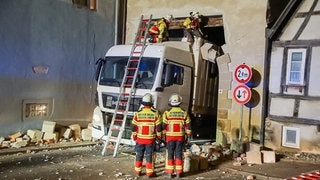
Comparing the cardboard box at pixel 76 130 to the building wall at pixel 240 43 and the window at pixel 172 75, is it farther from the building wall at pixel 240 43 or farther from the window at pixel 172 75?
the building wall at pixel 240 43

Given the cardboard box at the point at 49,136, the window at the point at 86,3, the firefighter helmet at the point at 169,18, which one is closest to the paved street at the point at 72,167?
the cardboard box at the point at 49,136

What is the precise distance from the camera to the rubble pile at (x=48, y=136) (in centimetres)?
1084

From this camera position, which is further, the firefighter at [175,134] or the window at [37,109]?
the window at [37,109]

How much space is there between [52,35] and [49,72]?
1.13m

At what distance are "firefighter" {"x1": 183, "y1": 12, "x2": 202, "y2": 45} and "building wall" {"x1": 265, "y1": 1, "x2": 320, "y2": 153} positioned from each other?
92.3 inches

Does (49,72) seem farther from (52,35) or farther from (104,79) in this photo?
(104,79)

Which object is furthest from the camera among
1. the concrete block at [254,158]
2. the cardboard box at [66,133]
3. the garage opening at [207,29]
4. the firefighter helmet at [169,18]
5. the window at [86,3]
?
the firefighter helmet at [169,18]

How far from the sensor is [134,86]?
10172 mm

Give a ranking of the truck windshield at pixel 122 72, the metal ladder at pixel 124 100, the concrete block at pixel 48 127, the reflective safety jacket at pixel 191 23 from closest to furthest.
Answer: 1. the metal ladder at pixel 124 100
2. the truck windshield at pixel 122 72
3. the concrete block at pixel 48 127
4. the reflective safety jacket at pixel 191 23

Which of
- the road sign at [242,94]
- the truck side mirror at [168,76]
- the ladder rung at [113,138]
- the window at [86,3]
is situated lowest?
the ladder rung at [113,138]

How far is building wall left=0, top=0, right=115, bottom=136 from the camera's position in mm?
11000

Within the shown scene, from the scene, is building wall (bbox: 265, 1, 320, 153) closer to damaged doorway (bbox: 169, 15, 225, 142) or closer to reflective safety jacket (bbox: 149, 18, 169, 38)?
damaged doorway (bbox: 169, 15, 225, 142)

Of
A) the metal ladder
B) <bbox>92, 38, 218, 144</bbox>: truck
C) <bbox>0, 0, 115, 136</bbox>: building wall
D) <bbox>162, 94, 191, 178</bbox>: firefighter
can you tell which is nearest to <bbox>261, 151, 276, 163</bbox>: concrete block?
<bbox>92, 38, 218, 144</bbox>: truck

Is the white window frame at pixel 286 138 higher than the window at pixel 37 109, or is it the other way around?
the window at pixel 37 109
